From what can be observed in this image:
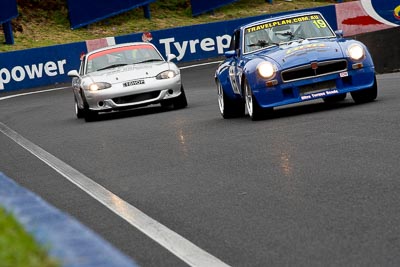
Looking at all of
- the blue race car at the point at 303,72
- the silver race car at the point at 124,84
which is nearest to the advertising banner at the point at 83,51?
the silver race car at the point at 124,84

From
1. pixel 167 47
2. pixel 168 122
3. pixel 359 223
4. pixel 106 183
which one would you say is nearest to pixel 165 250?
pixel 359 223

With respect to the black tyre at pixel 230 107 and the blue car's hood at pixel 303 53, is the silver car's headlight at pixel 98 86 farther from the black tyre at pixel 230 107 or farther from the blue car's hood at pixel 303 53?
the blue car's hood at pixel 303 53

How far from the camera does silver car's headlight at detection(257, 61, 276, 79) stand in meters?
13.3

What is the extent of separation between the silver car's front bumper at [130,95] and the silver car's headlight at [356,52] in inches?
209

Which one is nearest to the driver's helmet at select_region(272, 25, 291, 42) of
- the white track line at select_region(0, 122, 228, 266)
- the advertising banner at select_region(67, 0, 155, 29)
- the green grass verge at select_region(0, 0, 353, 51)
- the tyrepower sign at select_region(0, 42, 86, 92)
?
the white track line at select_region(0, 122, 228, 266)

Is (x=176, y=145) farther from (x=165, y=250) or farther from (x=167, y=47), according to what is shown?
(x=167, y=47)

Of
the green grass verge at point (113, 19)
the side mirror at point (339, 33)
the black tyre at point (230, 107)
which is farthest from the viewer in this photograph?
the green grass verge at point (113, 19)

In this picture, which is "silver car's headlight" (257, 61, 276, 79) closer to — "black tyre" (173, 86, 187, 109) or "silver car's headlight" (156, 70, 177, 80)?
"silver car's headlight" (156, 70, 177, 80)

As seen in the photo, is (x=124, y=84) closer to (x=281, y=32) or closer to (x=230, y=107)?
(x=230, y=107)

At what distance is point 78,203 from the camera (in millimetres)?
7945

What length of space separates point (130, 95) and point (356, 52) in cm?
559

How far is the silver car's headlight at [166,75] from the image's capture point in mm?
18406

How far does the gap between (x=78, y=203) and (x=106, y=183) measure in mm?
1172

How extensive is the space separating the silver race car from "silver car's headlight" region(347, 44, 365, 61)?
5.31 meters
